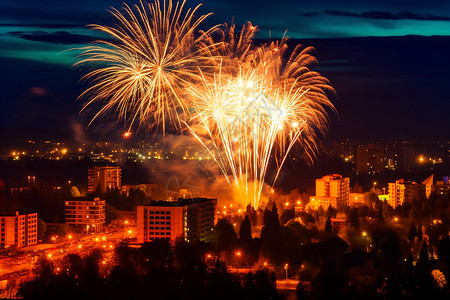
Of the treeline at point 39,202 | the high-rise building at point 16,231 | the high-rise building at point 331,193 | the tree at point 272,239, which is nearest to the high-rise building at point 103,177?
the treeline at point 39,202

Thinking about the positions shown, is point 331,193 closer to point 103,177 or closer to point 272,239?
point 103,177

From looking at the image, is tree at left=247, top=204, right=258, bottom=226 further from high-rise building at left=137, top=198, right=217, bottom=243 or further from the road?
the road

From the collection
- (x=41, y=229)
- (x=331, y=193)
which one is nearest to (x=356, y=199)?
(x=331, y=193)

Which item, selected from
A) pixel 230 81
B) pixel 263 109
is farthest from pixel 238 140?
pixel 230 81

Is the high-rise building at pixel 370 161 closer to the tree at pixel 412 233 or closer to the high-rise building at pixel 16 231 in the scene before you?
the tree at pixel 412 233

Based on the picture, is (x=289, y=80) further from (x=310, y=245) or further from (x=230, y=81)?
(x=310, y=245)

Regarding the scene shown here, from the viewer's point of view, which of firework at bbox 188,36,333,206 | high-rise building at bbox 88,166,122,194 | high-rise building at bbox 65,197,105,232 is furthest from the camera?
high-rise building at bbox 88,166,122,194

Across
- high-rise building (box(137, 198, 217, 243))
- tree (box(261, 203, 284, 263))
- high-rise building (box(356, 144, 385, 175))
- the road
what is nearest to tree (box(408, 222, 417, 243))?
tree (box(261, 203, 284, 263))
